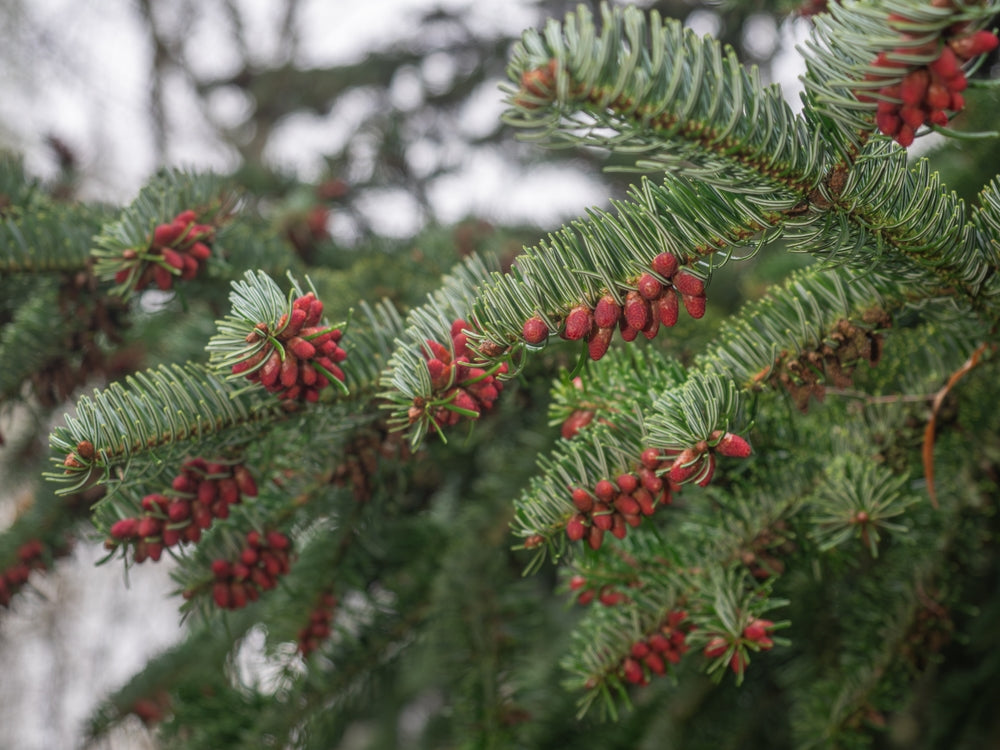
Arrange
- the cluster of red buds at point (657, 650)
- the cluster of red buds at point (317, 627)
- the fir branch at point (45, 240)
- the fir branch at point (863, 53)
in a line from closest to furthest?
the fir branch at point (863, 53)
the cluster of red buds at point (657, 650)
the fir branch at point (45, 240)
the cluster of red buds at point (317, 627)

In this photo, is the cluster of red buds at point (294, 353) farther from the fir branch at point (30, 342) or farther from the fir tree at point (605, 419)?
the fir branch at point (30, 342)

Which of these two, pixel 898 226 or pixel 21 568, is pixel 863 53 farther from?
pixel 21 568

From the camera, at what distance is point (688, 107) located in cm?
48

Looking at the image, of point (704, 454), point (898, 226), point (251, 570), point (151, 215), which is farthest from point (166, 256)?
point (898, 226)

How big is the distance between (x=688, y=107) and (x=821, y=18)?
0.39ft

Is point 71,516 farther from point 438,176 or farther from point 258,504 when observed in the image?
point 438,176

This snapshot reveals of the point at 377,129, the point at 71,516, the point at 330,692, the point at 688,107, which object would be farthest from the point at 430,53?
the point at 688,107

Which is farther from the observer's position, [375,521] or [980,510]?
[375,521]

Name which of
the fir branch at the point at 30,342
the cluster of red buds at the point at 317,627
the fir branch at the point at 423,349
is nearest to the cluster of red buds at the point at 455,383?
the fir branch at the point at 423,349

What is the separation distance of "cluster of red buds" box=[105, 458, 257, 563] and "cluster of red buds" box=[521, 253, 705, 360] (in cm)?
37

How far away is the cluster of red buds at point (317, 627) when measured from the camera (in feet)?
3.53

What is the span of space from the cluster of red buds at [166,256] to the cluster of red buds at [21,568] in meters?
0.50

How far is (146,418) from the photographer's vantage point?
2.25 feet

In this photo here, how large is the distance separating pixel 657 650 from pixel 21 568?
0.94 meters
